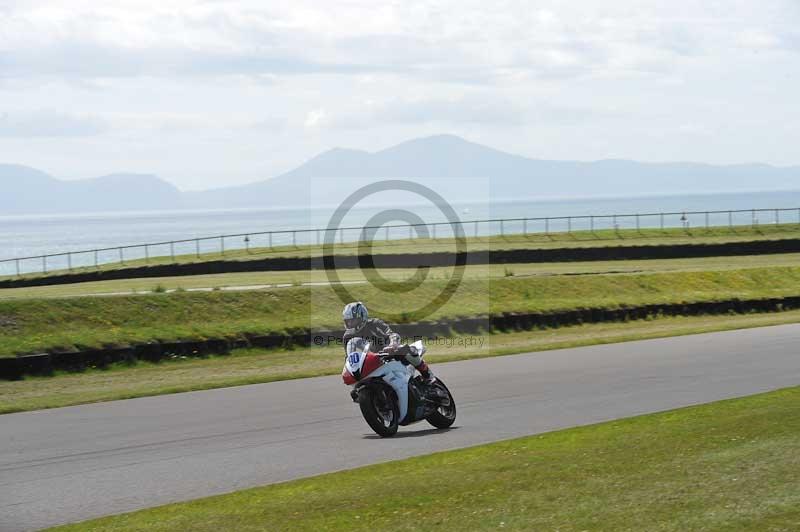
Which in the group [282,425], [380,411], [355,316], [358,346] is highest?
[355,316]

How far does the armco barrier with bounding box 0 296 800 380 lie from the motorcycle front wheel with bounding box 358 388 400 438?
1077cm

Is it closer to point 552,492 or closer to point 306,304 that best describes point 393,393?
point 552,492

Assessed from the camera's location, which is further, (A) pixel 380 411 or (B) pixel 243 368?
(B) pixel 243 368

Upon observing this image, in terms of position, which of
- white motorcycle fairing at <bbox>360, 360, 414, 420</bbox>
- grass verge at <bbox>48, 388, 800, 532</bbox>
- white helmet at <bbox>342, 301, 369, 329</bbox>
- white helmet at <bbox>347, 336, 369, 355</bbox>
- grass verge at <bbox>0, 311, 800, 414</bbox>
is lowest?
grass verge at <bbox>0, 311, 800, 414</bbox>

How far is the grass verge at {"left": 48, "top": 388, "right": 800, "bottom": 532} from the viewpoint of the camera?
845cm

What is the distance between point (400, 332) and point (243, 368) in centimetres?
631

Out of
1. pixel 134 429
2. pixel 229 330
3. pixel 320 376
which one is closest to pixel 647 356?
pixel 320 376

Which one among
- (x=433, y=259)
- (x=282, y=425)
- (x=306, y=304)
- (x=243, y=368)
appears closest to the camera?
(x=282, y=425)

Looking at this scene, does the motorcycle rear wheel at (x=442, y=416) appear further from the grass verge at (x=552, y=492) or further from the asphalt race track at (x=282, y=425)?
the grass verge at (x=552, y=492)

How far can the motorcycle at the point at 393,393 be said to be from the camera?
43.4 ft

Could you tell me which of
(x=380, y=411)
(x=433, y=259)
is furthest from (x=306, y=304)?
(x=433, y=259)

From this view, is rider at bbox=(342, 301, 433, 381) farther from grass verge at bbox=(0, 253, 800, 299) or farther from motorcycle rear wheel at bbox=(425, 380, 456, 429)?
grass verge at bbox=(0, 253, 800, 299)

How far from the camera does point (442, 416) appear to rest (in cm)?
1432

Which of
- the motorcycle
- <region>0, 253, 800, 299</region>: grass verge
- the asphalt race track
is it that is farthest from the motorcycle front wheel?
<region>0, 253, 800, 299</region>: grass verge
